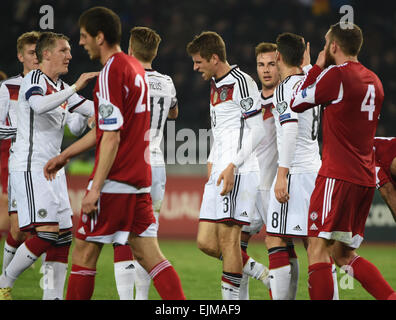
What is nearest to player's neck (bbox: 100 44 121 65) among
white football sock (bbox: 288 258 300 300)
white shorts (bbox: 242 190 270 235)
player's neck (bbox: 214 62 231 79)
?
player's neck (bbox: 214 62 231 79)

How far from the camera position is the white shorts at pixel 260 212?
6008 millimetres

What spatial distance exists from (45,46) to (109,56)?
5.05 feet

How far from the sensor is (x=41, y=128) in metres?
5.45

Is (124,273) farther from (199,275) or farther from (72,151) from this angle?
(199,275)

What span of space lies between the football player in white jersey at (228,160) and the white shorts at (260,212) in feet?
1.63

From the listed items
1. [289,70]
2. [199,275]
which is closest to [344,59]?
[289,70]

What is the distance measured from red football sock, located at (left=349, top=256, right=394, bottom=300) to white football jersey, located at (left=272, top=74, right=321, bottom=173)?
923 millimetres

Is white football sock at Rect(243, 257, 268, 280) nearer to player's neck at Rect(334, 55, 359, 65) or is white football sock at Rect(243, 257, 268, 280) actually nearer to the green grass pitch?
the green grass pitch

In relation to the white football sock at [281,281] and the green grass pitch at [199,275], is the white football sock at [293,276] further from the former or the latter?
the green grass pitch at [199,275]

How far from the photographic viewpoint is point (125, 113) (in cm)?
412
